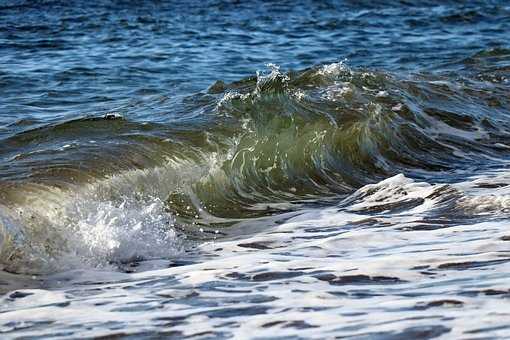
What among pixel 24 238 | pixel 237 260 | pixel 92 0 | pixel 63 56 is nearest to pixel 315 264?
pixel 237 260

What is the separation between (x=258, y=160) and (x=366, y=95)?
2.46m

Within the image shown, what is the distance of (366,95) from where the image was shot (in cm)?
1060

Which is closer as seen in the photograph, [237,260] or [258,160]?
[237,260]

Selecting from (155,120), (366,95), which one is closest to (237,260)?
(155,120)

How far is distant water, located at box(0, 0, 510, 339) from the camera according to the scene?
4609 mm

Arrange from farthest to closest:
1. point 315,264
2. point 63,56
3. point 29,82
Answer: point 63,56
point 29,82
point 315,264

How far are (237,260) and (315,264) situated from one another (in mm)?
461

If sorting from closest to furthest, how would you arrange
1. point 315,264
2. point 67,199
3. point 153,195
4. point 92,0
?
point 315,264 < point 67,199 < point 153,195 < point 92,0

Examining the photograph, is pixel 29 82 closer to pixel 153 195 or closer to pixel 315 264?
pixel 153 195

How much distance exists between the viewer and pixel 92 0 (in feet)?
→ 66.9

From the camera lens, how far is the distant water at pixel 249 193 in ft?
15.1

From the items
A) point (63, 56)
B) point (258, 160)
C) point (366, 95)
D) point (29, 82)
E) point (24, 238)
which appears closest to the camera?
point (24, 238)

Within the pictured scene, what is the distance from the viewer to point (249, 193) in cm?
779

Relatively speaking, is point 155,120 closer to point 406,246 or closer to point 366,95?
point 366,95
